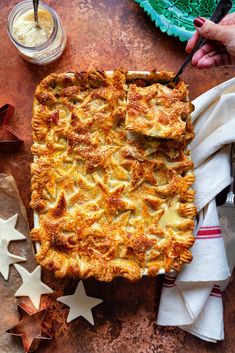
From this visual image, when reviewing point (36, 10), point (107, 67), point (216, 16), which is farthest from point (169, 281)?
point (36, 10)

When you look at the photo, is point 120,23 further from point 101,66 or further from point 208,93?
point 208,93

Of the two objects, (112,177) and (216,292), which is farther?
(216,292)

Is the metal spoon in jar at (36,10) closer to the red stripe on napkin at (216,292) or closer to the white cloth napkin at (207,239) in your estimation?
the white cloth napkin at (207,239)

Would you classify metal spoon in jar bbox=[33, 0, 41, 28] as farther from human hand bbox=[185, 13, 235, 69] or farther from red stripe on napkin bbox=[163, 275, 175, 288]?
red stripe on napkin bbox=[163, 275, 175, 288]

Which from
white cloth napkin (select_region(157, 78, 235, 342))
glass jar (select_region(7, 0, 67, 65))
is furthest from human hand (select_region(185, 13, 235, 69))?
glass jar (select_region(7, 0, 67, 65))

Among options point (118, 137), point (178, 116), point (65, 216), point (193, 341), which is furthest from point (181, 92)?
point (193, 341)

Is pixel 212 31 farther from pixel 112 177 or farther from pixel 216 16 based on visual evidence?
pixel 112 177
